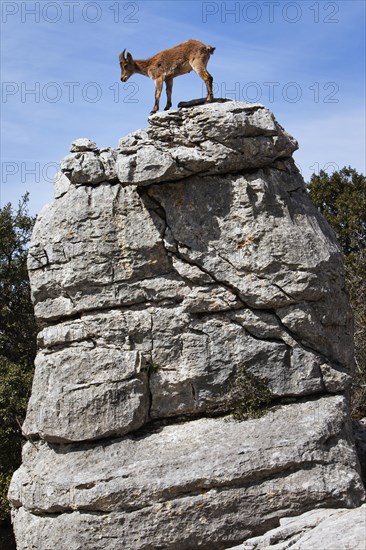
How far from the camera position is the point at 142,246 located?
13.9 meters

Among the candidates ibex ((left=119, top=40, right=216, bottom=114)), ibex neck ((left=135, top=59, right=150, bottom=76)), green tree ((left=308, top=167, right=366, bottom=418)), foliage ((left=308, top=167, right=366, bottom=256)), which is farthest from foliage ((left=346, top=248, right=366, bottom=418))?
ibex neck ((left=135, top=59, right=150, bottom=76))

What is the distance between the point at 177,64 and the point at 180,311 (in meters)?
4.80

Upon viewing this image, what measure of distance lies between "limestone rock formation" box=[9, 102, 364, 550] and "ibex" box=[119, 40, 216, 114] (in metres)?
1.21

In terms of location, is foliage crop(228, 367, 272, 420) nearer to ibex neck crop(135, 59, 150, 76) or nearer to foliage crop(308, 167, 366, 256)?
ibex neck crop(135, 59, 150, 76)

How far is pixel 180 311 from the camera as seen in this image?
45.5 feet

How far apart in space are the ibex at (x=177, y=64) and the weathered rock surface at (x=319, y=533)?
7424mm

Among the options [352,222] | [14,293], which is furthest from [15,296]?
[352,222]

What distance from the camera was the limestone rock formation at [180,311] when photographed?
1348 centimetres

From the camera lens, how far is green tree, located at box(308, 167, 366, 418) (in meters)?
24.7

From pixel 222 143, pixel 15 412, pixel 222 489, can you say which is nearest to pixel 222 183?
pixel 222 143

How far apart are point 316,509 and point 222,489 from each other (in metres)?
1.51

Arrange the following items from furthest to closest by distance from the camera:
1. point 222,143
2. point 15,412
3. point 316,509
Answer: point 15,412 → point 222,143 → point 316,509

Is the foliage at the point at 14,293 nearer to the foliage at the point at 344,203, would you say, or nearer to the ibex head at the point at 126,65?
the ibex head at the point at 126,65

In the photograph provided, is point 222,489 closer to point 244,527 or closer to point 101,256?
point 244,527
